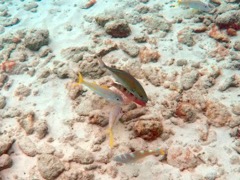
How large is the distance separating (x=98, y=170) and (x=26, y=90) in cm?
207

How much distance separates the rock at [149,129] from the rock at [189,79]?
3.04 ft

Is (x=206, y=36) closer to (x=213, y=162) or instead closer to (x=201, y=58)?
(x=201, y=58)

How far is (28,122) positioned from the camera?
3.82 metres

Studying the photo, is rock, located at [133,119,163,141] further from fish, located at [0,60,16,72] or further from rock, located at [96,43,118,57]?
fish, located at [0,60,16,72]

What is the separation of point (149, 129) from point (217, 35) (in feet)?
8.75

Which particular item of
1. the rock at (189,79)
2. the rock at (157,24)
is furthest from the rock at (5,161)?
the rock at (157,24)

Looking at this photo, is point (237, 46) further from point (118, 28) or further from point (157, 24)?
point (118, 28)

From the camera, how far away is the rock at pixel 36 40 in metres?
5.30

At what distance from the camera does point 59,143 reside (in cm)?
358

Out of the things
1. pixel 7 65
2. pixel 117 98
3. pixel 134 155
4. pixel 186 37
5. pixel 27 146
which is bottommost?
pixel 27 146

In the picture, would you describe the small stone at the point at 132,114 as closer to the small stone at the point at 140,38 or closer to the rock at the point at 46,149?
the rock at the point at 46,149

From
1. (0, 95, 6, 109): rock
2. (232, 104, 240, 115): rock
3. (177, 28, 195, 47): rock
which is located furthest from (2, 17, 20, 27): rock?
(232, 104, 240, 115): rock

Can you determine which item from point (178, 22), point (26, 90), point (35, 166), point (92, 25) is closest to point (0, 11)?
point (92, 25)

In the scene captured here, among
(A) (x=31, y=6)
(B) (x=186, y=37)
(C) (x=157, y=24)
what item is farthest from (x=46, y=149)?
(A) (x=31, y=6)
